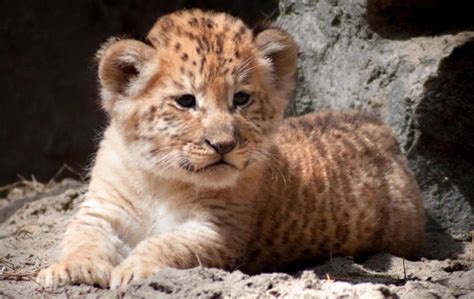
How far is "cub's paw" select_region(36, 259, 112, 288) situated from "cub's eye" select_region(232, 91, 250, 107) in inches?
49.3

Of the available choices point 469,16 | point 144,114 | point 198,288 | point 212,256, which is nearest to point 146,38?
point 144,114

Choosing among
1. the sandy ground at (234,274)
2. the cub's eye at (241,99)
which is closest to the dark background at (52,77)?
the sandy ground at (234,274)

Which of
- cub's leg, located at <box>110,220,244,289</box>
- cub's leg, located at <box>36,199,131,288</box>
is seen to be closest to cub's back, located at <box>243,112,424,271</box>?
cub's leg, located at <box>110,220,244,289</box>

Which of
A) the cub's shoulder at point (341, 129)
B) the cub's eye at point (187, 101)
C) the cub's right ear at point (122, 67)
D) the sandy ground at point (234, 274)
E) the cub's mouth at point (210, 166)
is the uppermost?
the cub's right ear at point (122, 67)

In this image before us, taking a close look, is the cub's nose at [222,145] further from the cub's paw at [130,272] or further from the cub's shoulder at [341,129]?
the cub's shoulder at [341,129]

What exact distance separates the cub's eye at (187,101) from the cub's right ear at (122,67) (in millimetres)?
Result: 307

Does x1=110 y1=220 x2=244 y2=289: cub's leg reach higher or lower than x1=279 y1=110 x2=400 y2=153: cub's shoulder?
lower

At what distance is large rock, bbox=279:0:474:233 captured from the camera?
644 centimetres

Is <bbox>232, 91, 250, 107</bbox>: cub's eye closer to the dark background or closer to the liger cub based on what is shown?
the liger cub

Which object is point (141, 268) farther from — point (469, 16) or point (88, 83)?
point (88, 83)

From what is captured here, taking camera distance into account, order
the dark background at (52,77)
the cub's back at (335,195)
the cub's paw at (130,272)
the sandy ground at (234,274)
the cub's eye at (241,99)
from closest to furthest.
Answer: the sandy ground at (234,274) < the cub's paw at (130,272) < the cub's eye at (241,99) < the cub's back at (335,195) < the dark background at (52,77)

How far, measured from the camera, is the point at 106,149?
18.8 ft

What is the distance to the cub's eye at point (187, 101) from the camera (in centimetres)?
516

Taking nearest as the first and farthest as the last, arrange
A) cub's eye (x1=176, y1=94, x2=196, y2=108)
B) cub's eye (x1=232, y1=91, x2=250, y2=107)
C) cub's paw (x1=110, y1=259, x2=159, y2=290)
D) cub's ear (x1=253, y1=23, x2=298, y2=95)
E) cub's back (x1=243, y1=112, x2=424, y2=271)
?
cub's paw (x1=110, y1=259, x2=159, y2=290) < cub's eye (x1=176, y1=94, x2=196, y2=108) < cub's eye (x1=232, y1=91, x2=250, y2=107) < cub's ear (x1=253, y1=23, x2=298, y2=95) < cub's back (x1=243, y1=112, x2=424, y2=271)
